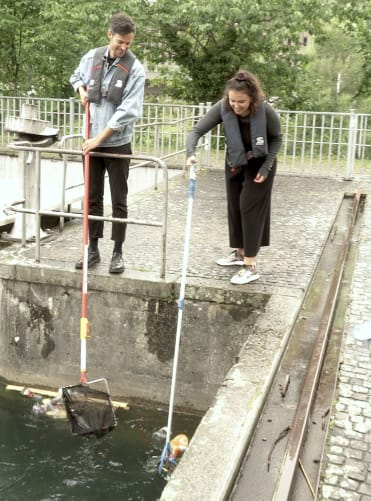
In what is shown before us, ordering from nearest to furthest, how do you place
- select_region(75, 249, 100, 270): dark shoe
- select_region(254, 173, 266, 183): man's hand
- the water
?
the water < select_region(254, 173, 266, 183): man's hand < select_region(75, 249, 100, 270): dark shoe

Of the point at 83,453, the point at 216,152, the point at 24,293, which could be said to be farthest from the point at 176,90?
the point at 83,453

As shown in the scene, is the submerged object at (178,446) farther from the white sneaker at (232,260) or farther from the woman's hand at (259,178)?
the woman's hand at (259,178)

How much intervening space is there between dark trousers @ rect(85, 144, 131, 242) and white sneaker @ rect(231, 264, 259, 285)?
1.08m

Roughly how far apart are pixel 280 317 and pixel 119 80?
2.29 metres

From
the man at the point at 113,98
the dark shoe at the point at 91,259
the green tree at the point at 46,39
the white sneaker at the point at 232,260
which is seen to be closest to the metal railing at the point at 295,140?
the green tree at the point at 46,39

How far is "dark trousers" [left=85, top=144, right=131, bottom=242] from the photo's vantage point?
5641 mm

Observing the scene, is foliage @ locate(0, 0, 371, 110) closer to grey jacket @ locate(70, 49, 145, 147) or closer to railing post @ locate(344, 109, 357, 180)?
railing post @ locate(344, 109, 357, 180)

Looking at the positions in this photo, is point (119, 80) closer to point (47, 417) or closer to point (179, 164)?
point (47, 417)

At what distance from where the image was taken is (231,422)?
11.7 feet

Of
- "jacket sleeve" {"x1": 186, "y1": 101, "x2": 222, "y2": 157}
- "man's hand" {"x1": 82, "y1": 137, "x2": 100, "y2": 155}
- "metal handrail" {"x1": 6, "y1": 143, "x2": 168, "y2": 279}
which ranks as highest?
→ "jacket sleeve" {"x1": 186, "y1": 101, "x2": 222, "y2": 157}

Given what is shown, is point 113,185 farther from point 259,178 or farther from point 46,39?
point 46,39

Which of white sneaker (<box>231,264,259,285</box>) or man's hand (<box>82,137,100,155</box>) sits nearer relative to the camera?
man's hand (<box>82,137,100,155</box>)

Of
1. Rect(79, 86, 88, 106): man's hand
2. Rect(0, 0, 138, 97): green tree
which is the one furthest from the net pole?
Rect(0, 0, 138, 97): green tree

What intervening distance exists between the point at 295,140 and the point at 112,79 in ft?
30.2
